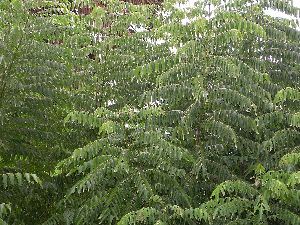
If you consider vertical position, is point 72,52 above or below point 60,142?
above

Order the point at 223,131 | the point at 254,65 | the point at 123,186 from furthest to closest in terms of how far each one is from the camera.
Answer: the point at 254,65, the point at 223,131, the point at 123,186

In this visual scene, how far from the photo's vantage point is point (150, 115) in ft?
12.4

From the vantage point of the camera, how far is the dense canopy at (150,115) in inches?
143

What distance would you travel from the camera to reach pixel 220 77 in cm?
443

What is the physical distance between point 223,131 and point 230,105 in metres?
0.47

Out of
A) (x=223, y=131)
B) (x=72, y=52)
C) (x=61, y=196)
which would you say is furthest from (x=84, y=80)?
(x=223, y=131)

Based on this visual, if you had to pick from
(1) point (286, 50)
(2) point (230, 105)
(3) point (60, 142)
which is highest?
(1) point (286, 50)

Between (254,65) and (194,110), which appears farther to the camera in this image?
(254,65)

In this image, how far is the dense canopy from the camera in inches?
143

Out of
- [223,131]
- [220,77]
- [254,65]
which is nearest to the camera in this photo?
[223,131]

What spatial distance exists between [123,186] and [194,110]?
1045 mm

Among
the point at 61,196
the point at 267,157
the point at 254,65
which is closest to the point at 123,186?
the point at 61,196

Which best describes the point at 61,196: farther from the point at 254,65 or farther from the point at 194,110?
the point at 254,65

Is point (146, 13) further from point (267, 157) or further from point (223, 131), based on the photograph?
point (267, 157)
